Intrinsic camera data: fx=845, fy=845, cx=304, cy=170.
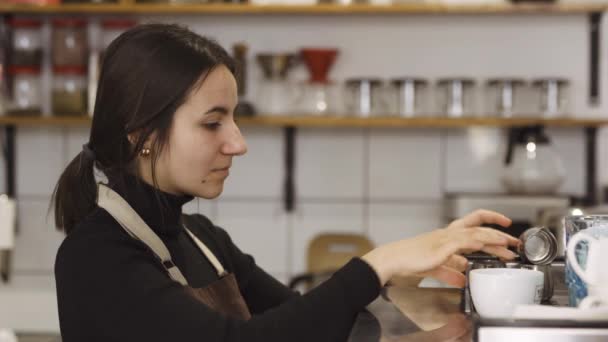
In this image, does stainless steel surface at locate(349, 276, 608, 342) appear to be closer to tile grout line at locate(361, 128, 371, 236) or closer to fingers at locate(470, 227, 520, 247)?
fingers at locate(470, 227, 520, 247)

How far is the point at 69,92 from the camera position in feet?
9.18

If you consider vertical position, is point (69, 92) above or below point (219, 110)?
above

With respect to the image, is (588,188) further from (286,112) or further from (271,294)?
(271,294)

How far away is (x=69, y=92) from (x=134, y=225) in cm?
169

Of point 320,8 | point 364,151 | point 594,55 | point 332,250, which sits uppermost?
point 320,8

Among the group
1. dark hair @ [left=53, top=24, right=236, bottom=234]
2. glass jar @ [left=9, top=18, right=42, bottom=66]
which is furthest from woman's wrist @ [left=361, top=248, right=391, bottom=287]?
glass jar @ [left=9, top=18, right=42, bottom=66]

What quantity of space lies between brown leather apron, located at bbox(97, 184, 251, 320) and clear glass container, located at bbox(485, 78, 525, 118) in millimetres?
1591

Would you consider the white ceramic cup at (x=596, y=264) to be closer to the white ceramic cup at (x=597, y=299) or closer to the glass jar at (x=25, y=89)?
the white ceramic cup at (x=597, y=299)

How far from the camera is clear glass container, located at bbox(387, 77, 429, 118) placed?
2717 millimetres

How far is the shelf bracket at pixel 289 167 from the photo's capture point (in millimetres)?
2881

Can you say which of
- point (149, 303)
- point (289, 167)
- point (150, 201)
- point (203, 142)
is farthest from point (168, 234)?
point (289, 167)

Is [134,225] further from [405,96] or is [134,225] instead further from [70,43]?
[70,43]

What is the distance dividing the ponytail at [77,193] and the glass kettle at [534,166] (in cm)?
166

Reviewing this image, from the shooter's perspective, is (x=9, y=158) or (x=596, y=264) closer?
(x=596, y=264)
